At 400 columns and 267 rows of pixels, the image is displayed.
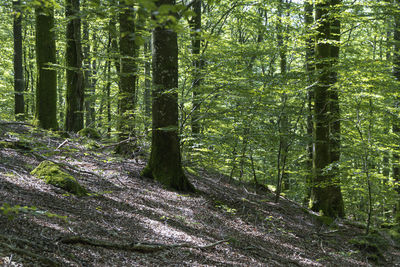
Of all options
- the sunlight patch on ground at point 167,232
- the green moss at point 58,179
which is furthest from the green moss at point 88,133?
the sunlight patch on ground at point 167,232

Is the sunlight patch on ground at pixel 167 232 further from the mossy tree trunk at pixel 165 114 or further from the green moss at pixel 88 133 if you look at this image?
the green moss at pixel 88 133

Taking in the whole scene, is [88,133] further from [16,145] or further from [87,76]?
[87,76]

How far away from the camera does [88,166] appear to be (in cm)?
680

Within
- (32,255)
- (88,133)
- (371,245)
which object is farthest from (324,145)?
(32,255)

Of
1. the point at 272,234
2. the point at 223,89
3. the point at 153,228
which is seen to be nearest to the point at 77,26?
the point at 223,89

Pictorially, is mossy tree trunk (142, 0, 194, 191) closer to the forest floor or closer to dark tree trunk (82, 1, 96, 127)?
the forest floor

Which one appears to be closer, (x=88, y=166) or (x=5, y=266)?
(x=5, y=266)

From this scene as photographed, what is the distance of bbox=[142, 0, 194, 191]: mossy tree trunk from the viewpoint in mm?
6316

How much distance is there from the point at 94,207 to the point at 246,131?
457 cm

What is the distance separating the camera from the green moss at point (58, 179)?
4816 mm

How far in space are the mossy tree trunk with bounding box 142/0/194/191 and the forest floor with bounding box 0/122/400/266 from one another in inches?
15.0

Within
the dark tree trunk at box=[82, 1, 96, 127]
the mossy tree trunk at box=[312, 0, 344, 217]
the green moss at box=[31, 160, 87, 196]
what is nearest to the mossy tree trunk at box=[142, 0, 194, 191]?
the green moss at box=[31, 160, 87, 196]

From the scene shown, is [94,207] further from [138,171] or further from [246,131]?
[246,131]

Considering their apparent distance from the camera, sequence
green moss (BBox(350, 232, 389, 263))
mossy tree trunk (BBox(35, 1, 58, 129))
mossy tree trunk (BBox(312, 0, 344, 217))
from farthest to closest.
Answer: mossy tree trunk (BBox(35, 1, 58, 129)), mossy tree trunk (BBox(312, 0, 344, 217)), green moss (BBox(350, 232, 389, 263))
